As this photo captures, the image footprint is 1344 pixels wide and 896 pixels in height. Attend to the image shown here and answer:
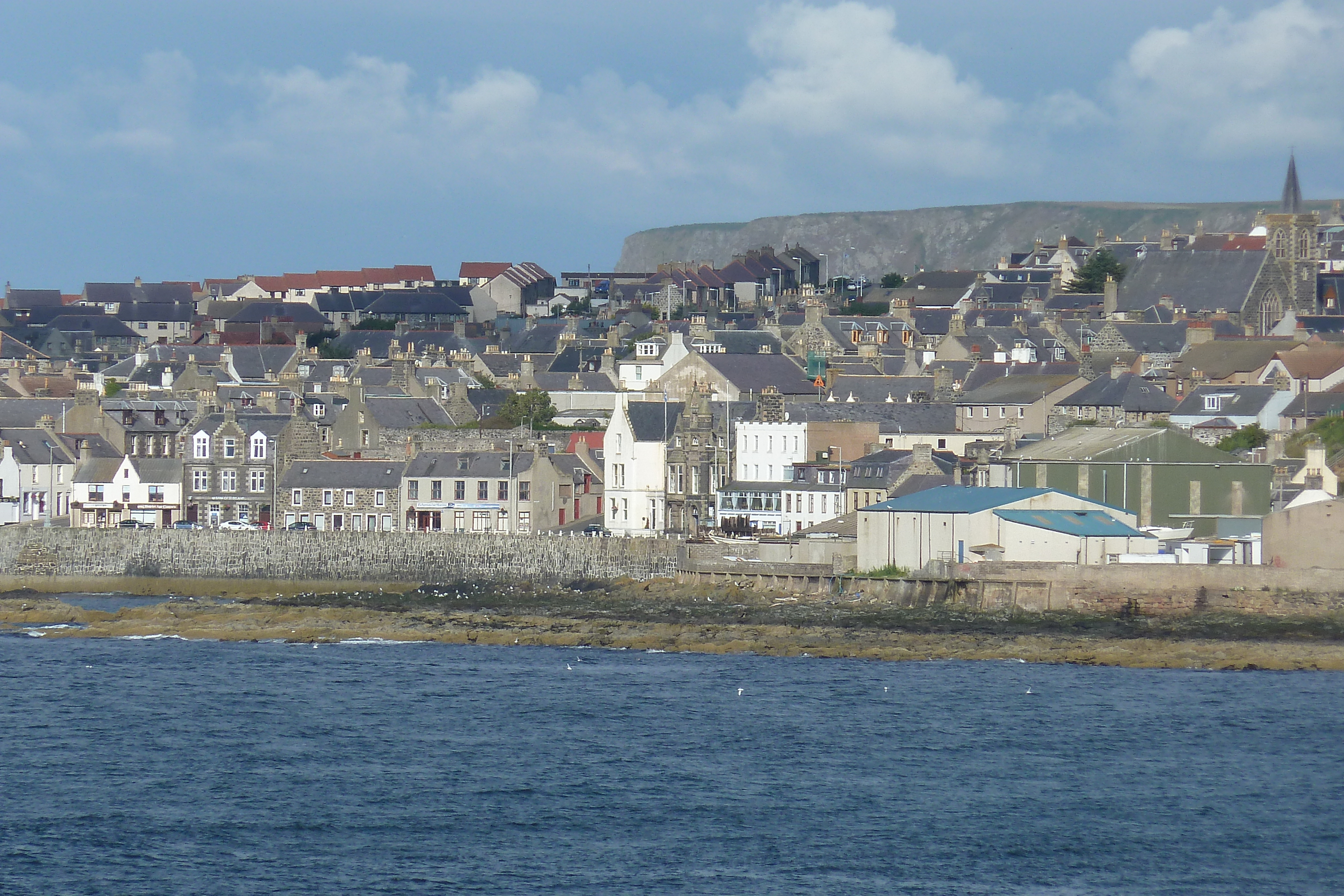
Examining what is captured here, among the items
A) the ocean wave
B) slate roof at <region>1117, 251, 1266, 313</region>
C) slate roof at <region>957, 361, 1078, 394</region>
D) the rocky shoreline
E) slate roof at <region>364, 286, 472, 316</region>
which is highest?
slate roof at <region>364, 286, 472, 316</region>

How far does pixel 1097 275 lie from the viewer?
111 metres

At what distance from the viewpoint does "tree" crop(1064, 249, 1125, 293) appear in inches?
4365

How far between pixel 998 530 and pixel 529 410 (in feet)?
96.3

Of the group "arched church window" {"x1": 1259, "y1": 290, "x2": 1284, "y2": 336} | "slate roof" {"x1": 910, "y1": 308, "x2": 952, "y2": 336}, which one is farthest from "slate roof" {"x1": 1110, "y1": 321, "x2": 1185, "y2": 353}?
"slate roof" {"x1": 910, "y1": 308, "x2": 952, "y2": 336}

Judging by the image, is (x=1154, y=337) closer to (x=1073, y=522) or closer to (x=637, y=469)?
(x=637, y=469)

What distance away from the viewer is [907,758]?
38750mm

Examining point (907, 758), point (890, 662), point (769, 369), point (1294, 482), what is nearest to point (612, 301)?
point (769, 369)

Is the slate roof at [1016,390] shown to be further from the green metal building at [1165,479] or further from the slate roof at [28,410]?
the slate roof at [28,410]

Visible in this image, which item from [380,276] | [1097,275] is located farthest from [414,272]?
[1097,275]

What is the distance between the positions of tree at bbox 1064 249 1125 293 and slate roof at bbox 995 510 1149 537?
55.4 m

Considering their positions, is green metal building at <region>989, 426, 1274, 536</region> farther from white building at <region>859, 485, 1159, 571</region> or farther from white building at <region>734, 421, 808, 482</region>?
white building at <region>734, 421, 808, 482</region>

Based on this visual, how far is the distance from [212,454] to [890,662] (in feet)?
97.5

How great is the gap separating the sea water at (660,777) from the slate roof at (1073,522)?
23.5ft

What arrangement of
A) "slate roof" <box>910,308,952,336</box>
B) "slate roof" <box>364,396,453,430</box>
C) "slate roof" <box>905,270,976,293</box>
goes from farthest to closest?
"slate roof" <box>905,270,976,293</box> → "slate roof" <box>910,308,952,336</box> → "slate roof" <box>364,396,453,430</box>
